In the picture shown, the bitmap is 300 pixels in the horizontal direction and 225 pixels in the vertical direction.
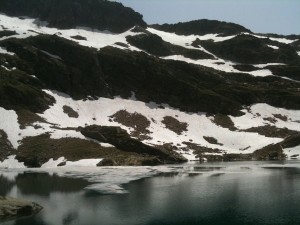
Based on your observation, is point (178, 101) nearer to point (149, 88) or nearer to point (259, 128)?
point (149, 88)

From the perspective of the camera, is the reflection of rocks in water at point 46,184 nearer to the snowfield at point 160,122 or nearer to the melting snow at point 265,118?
the snowfield at point 160,122

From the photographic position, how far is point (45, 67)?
15362 centimetres

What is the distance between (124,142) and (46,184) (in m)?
43.3

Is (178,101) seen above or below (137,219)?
above

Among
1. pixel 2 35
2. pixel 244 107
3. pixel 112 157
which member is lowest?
pixel 112 157

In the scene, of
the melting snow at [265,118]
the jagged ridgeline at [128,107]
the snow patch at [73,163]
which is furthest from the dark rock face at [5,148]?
the melting snow at [265,118]

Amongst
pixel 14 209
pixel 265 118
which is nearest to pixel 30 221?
pixel 14 209

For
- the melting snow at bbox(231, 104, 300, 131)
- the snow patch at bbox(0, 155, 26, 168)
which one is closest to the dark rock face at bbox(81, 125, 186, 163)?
the snow patch at bbox(0, 155, 26, 168)

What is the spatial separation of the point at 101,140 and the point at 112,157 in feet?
40.3

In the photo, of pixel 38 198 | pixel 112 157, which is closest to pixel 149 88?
pixel 112 157

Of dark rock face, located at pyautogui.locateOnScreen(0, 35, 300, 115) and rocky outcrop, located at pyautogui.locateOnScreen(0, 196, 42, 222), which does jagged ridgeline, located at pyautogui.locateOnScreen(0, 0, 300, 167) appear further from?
rocky outcrop, located at pyautogui.locateOnScreen(0, 196, 42, 222)

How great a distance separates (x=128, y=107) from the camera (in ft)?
492

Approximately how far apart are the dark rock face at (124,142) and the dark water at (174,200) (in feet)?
111

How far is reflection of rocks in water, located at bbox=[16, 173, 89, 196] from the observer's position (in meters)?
61.3
